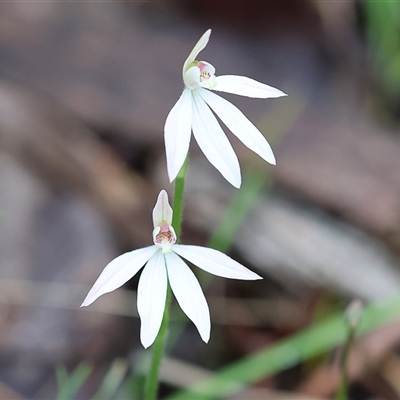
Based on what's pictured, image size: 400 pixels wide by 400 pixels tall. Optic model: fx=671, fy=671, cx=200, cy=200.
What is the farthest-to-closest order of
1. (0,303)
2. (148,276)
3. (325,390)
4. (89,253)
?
(89,253) < (0,303) < (325,390) < (148,276)

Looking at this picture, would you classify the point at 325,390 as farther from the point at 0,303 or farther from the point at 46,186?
the point at 46,186

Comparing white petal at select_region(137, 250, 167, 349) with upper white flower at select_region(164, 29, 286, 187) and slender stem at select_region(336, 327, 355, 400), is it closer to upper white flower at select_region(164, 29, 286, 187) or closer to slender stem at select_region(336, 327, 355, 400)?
upper white flower at select_region(164, 29, 286, 187)

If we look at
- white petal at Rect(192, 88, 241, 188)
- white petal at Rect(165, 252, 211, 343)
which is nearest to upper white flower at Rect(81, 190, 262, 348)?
white petal at Rect(165, 252, 211, 343)

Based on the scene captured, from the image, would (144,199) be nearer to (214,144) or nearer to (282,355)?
(282,355)

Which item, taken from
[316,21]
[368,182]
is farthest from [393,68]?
[368,182]

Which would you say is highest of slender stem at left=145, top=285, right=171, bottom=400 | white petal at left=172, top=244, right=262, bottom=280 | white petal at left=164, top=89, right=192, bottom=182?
white petal at left=164, top=89, right=192, bottom=182

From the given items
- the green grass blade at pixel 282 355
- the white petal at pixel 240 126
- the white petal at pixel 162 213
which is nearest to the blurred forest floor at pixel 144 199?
the green grass blade at pixel 282 355
